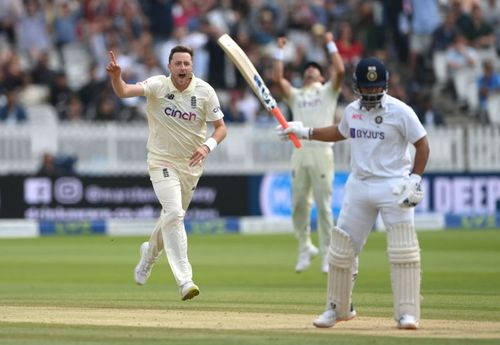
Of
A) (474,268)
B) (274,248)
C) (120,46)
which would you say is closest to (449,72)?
(120,46)

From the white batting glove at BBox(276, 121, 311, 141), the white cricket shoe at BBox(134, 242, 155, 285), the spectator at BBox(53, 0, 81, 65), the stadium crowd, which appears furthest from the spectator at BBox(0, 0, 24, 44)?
the white batting glove at BBox(276, 121, 311, 141)

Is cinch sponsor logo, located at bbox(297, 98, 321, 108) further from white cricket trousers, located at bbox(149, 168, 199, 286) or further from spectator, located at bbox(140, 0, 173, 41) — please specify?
spectator, located at bbox(140, 0, 173, 41)

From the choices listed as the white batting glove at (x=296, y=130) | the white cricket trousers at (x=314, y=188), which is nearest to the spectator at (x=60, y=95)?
the white cricket trousers at (x=314, y=188)

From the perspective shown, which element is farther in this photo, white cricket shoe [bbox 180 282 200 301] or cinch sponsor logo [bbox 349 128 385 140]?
white cricket shoe [bbox 180 282 200 301]

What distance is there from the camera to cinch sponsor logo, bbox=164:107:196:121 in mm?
9359

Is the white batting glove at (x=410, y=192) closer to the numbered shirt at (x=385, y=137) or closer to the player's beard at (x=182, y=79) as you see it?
the numbered shirt at (x=385, y=137)

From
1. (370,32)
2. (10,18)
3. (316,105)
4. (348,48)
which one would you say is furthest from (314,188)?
(370,32)

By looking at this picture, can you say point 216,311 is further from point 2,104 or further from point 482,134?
point 482,134

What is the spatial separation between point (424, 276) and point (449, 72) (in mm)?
10464

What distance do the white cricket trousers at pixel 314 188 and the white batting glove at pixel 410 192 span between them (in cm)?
470

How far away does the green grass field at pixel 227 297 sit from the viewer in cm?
738

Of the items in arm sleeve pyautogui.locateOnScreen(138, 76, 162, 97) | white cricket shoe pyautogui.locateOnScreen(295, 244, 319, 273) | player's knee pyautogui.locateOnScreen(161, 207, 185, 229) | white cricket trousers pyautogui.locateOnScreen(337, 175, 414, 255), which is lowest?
white cricket shoe pyautogui.locateOnScreen(295, 244, 319, 273)

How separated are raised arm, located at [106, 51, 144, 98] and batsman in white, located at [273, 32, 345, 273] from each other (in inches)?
137

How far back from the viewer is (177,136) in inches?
369
